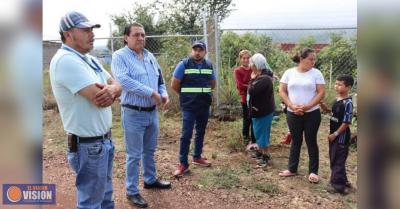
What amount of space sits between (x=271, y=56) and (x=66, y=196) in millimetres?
6214

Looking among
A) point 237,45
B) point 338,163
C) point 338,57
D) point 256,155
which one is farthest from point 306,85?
point 338,57

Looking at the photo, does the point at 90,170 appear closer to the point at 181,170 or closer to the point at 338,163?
the point at 181,170

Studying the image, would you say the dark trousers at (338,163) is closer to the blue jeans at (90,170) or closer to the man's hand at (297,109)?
the man's hand at (297,109)

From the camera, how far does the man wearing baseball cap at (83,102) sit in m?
2.46

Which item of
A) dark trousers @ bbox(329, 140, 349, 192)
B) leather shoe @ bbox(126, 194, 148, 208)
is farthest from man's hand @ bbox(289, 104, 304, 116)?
leather shoe @ bbox(126, 194, 148, 208)

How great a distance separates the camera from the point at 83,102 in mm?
2535

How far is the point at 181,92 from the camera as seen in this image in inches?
189

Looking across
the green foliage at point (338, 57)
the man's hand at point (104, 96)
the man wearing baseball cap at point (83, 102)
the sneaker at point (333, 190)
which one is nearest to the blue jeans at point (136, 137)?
the man wearing baseball cap at point (83, 102)

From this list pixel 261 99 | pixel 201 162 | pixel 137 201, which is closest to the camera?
pixel 137 201

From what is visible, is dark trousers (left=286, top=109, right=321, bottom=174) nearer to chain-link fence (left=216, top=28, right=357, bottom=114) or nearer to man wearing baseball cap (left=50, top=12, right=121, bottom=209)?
man wearing baseball cap (left=50, top=12, right=121, bottom=209)

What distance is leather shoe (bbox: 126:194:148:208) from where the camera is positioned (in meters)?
3.96

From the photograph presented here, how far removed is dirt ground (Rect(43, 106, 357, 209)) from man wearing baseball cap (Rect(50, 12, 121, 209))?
145 cm

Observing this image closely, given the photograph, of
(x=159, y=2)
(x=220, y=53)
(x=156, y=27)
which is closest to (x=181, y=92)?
(x=220, y=53)

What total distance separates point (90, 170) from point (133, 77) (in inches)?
56.2
